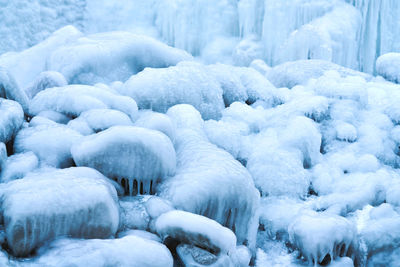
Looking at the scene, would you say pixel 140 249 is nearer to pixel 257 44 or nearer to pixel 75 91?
pixel 75 91

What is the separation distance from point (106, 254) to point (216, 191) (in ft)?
2.64

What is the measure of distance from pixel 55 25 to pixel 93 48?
665 centimetres

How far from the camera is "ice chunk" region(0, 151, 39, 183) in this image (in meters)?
2.08

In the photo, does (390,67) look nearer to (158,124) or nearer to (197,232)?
(158,124)

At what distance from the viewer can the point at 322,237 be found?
7.83 feet

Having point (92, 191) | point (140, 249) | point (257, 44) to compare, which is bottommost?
point (257, 44)

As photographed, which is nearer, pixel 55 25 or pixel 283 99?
pixel 283 99

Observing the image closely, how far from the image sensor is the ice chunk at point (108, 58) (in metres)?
4.05

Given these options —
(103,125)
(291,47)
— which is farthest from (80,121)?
(291,47)

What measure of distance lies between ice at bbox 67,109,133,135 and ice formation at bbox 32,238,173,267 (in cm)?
107

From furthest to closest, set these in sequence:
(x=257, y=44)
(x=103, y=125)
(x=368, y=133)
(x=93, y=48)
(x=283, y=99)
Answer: (x=257, y=44) < (x=283, y=99) < (x=93, y=48) < (x=368, y=133) < (x=103, y=125)

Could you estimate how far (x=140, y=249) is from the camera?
5.56 feet

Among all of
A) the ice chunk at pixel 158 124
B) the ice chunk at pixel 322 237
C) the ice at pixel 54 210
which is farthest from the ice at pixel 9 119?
the ice chunk at pixel 322 237

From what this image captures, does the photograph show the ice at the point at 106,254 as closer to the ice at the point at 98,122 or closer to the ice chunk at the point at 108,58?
the ice at the point at 98,122
